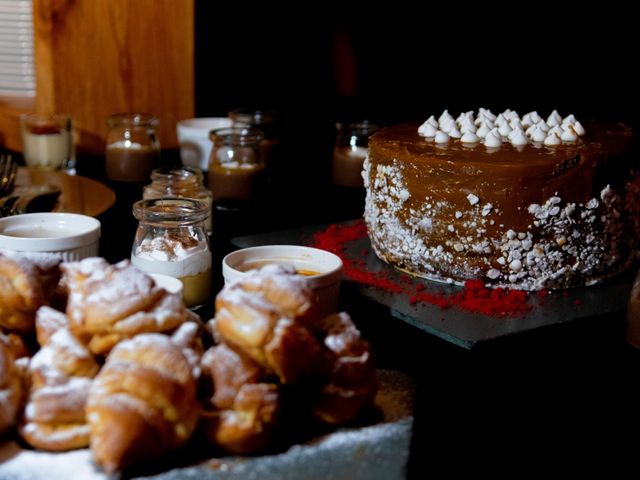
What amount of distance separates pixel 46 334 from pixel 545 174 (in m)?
1.19

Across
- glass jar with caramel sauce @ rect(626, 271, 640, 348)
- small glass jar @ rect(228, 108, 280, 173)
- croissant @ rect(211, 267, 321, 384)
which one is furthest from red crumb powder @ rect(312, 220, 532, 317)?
small glass jar @ rect(228, 108, 280, 173)

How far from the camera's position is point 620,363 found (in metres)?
1.75

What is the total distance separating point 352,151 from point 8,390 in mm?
2181

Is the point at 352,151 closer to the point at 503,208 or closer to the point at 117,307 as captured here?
the point at 503,208

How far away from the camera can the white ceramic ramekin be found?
1.45m

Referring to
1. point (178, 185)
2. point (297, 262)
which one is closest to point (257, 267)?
point (297, 262)

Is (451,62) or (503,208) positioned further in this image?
(451,62)

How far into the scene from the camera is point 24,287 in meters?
1.18

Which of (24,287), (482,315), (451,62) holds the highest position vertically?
(451,62)

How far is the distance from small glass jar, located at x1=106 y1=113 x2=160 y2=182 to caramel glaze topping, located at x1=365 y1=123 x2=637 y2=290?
1175 millimetres

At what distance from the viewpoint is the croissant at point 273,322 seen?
3.47 ft

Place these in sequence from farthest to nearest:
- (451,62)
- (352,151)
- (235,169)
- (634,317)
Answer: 1. (451,62)
2. (352,151)
3. (235,169)
4. (634,317)

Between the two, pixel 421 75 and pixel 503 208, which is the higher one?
pixel 421 75

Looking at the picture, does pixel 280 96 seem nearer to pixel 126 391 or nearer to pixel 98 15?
pixel 98 15
